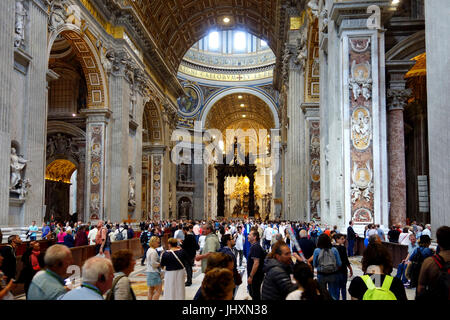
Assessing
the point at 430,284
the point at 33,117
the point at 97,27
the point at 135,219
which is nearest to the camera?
the point at 430,284

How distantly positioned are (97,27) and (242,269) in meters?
13.2

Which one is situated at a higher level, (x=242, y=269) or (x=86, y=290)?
(x=86, y=290)

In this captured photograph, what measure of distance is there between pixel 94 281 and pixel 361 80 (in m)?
9.18

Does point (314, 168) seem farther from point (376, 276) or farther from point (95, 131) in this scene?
point (376, 276)

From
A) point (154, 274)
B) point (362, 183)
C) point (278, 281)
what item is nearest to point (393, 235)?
point (362, 183)

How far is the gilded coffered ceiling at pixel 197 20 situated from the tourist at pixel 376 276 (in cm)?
2649

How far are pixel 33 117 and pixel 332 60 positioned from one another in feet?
29.3

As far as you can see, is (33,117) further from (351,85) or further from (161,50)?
(161,50)

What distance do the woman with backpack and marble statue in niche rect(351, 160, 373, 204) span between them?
5251mm

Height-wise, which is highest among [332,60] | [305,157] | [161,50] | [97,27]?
[161,50]

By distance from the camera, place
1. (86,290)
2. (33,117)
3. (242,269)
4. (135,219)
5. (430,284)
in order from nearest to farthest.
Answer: (86,290) → (430,284) → (242,269) → (33,117) → (135,219)
